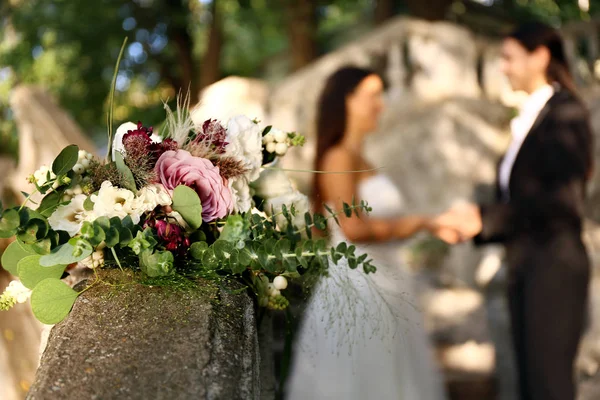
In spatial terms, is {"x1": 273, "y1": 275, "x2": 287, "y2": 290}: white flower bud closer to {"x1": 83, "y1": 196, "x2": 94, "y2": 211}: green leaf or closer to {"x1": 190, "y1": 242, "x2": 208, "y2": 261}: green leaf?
{"x1": 190, "y1": 242, "x2": 208, "y2": 261}: green leaf

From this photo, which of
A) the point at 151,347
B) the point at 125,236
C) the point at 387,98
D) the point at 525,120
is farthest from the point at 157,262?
the point at 387,98

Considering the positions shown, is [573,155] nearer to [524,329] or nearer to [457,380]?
[524,329]

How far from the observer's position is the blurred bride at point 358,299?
1.57 meters

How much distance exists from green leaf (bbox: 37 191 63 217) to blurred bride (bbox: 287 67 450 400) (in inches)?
25.6

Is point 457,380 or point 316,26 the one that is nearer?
point 457,380

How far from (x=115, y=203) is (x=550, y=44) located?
117 inches

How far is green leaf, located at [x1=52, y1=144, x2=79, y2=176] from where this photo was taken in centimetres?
Answer: 135

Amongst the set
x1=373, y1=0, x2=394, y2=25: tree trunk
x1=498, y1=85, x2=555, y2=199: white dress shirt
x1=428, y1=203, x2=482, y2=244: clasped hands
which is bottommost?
x1=428, y1=203, x2=482, y2=244: clasped hands

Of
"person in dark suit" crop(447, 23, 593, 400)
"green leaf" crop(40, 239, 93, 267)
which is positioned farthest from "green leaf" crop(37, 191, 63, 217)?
"person in dark suit" crop(447, 23, 593, 400)

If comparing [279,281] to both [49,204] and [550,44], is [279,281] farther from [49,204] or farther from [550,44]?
[550,44]

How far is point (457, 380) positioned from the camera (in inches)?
186

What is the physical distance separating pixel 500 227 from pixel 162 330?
2.59 metres

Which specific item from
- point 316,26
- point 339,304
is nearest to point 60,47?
point 316,26

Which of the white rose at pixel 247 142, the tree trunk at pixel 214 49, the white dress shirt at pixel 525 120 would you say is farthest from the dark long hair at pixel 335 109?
the tree trunk at pixel 214 49
